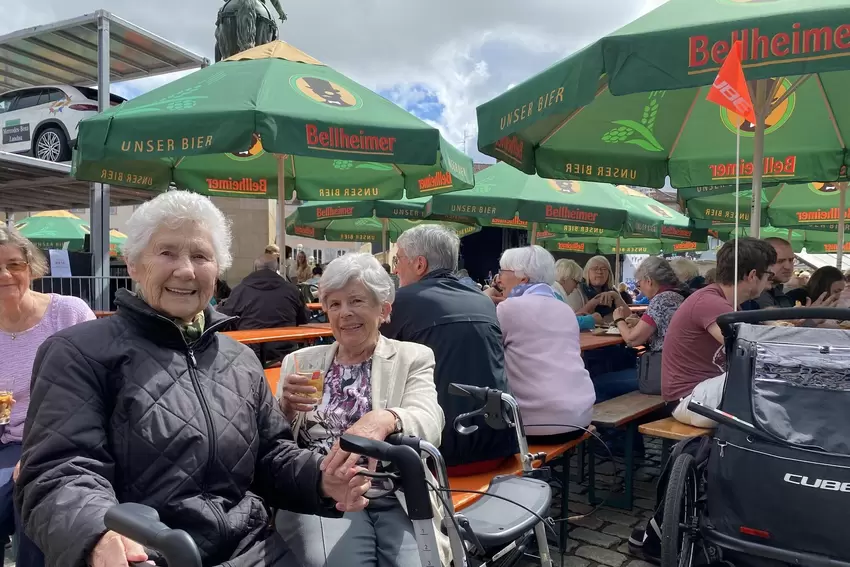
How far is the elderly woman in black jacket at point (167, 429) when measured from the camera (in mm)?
1379

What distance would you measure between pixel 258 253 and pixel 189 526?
1307 centimetres

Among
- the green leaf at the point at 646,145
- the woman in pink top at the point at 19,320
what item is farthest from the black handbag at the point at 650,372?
the woman in pink top at the point at 19,320

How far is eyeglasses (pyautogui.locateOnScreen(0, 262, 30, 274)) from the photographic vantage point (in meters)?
2.69

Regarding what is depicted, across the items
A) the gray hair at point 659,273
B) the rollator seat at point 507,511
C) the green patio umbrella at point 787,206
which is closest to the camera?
the rollator seat at point 507,511

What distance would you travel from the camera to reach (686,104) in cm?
537

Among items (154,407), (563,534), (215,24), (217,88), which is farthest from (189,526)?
(215,24)

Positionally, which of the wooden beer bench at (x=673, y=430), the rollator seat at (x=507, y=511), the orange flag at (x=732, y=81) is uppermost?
the orange flag at (x=732, y=81)

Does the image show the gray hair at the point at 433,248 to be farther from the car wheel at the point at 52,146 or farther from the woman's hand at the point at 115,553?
the car wheel at the point at 52,146

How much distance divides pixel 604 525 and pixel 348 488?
262cm

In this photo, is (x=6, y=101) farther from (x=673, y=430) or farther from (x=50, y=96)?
(x=673, y=430)

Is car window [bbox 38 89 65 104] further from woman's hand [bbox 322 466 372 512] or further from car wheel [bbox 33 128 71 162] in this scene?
woman's hand [bbox 322 466 372 512]

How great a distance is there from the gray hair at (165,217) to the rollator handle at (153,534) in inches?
35.0

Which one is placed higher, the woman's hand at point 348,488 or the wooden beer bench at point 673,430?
the woman's hand at point 348,488

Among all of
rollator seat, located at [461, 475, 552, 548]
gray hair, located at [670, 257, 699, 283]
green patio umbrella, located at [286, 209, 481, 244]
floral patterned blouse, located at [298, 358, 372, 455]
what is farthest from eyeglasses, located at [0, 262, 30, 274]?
green patio umbrella, located at [286, 209, 481, 244]
